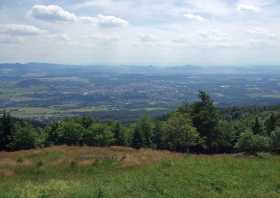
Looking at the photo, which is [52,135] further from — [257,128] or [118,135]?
[257,128]

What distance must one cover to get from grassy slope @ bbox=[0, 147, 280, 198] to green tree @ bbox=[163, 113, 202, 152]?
27920 millimetres

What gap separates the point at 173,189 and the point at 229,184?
2.43 meters

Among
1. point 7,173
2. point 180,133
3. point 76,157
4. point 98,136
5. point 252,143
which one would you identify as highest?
point 7,173

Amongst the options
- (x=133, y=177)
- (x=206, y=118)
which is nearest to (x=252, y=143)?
(x=206, y=118)

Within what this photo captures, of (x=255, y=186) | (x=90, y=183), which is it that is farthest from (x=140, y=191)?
(x=255, y=186)

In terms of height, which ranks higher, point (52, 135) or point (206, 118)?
point (206, 118)

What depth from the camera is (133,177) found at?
1619 cm

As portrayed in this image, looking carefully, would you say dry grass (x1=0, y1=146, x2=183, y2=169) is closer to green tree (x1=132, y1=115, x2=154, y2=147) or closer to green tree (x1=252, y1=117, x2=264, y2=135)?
green tree (x1=132, y1=115, x2=154, y2=147)

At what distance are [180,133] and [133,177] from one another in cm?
3570

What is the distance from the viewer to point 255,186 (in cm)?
1464

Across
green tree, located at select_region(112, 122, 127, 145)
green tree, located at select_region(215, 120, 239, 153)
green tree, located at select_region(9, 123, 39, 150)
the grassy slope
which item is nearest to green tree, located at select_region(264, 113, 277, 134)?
green tree, located at select_region(215, 120, 239, 153)

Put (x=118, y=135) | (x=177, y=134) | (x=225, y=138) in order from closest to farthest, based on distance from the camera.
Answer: (x=177, y=134), (x=225, y=138), (x=118, y=135)

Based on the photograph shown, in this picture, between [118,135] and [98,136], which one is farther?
[118,135]

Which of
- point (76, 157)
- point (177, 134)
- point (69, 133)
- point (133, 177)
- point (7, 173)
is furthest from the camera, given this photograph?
point (69, 133)
